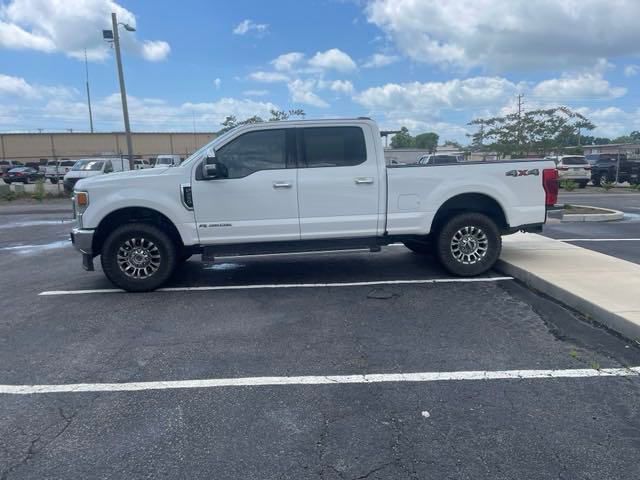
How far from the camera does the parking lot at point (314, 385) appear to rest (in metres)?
3.08

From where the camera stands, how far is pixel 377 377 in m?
4.16

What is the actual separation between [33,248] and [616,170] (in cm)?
2692

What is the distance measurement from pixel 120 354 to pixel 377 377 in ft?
7.86

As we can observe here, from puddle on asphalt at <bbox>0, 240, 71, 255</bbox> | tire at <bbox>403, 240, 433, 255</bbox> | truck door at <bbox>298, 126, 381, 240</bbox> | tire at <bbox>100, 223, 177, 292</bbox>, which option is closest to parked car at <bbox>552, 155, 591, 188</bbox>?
tire at <bbox>403, 240, 433, 255</bbox>

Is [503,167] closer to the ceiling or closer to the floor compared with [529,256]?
closer to the ceiling

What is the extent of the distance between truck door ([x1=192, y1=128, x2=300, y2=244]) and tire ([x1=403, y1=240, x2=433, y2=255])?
191 centimetres

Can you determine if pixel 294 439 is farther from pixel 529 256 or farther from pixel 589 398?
pixel 529 256

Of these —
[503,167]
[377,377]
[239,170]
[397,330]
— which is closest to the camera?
[377,377]

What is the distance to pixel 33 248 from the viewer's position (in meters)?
10.8

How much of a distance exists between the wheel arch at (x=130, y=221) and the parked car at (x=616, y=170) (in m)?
25.6

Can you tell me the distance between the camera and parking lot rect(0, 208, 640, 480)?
3.08 metres

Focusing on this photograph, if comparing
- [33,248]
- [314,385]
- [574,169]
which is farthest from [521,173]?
[574,169]

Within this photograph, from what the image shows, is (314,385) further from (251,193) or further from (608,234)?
(608,234)

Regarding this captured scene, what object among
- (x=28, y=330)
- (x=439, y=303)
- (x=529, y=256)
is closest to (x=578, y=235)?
(x=529, y=256)
